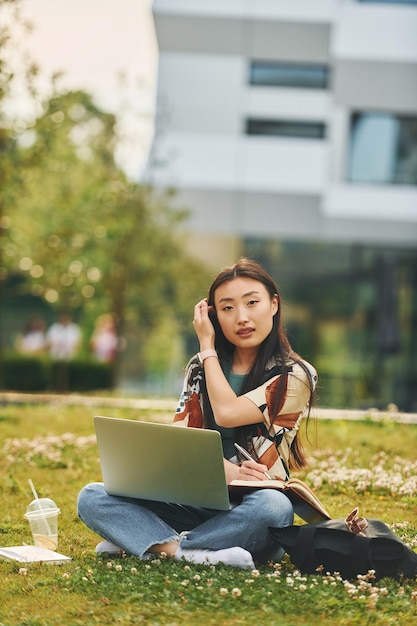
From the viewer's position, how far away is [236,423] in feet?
15.3

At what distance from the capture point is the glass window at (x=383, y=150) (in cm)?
2255

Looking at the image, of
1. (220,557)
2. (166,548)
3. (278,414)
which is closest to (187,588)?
(220,557)

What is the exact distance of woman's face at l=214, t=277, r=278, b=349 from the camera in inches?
192

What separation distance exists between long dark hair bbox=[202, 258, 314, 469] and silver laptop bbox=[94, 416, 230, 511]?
16.7 inches

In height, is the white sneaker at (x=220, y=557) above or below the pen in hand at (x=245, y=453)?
below

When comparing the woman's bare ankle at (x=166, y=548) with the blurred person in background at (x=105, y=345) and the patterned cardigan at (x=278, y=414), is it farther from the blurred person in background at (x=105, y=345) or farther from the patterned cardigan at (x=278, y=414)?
the blurred person in background at (x=105, y=345)

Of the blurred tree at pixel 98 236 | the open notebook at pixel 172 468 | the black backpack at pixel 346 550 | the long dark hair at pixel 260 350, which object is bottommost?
the black backpack at pixel 346 550

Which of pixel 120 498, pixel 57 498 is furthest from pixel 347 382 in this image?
pixel 120 498

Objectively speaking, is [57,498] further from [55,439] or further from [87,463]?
[55,439]

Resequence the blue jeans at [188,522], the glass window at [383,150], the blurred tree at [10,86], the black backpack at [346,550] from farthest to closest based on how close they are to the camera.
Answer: the glass window at [383,150]
the blurred tree at [10,86]
the blue jeans at [188,522]
the black backpack at [346,550]

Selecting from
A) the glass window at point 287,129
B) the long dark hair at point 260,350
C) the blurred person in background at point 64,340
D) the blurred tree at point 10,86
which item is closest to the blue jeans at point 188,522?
the long dark hair at point 260,350

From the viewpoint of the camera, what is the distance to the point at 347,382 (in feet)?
69.8

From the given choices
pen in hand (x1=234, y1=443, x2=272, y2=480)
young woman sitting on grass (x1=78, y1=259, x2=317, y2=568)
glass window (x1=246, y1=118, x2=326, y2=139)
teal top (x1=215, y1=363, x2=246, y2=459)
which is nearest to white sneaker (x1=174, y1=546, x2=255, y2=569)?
young woman sitting on grass (x1=78, y1=259, x2=317, y2=568)

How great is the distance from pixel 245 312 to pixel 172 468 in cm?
87
